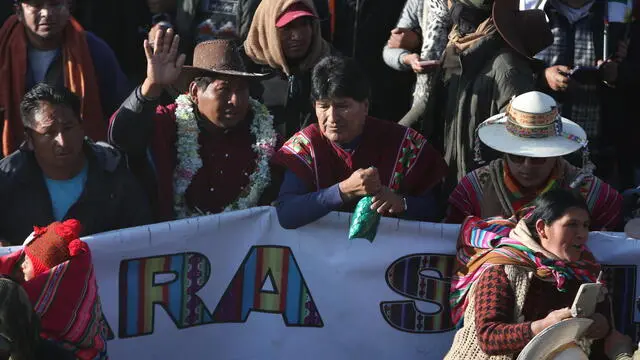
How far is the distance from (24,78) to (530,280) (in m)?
3.17

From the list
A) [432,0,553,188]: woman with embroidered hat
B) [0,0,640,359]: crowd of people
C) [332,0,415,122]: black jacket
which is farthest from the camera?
[332,0,415,122]: black jacket

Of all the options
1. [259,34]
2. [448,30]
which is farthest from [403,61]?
[259,34]

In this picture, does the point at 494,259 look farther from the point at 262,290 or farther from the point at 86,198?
the point at 86,198

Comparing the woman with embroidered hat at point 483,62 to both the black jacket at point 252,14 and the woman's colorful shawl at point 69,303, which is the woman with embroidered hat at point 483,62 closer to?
the black jacket at point 252,14

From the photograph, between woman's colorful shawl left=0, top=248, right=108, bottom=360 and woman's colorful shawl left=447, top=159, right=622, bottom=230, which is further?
woman's colorful shawl left=447, top=159, right=622, bottom=230

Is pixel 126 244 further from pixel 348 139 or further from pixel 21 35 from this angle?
pixel 21 35

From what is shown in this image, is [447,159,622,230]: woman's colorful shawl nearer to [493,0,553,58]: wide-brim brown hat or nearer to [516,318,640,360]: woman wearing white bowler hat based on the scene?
[516,318,640,360]: woman wearing white bowler hat

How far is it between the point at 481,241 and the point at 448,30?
7.14ft

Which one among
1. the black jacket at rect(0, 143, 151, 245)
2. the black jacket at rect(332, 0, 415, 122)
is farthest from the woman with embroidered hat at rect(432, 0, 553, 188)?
the black jacket at rect(0, 143, 151, 245)

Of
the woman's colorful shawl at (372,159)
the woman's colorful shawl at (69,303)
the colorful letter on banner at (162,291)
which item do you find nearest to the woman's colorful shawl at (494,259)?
the woman's colorful shawl at (372,159)

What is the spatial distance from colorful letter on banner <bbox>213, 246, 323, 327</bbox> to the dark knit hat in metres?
1.06

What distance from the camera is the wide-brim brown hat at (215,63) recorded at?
6.86 m

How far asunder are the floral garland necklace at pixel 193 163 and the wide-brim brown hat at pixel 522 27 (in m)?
1.46

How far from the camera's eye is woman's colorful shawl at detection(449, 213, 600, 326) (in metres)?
5.71
